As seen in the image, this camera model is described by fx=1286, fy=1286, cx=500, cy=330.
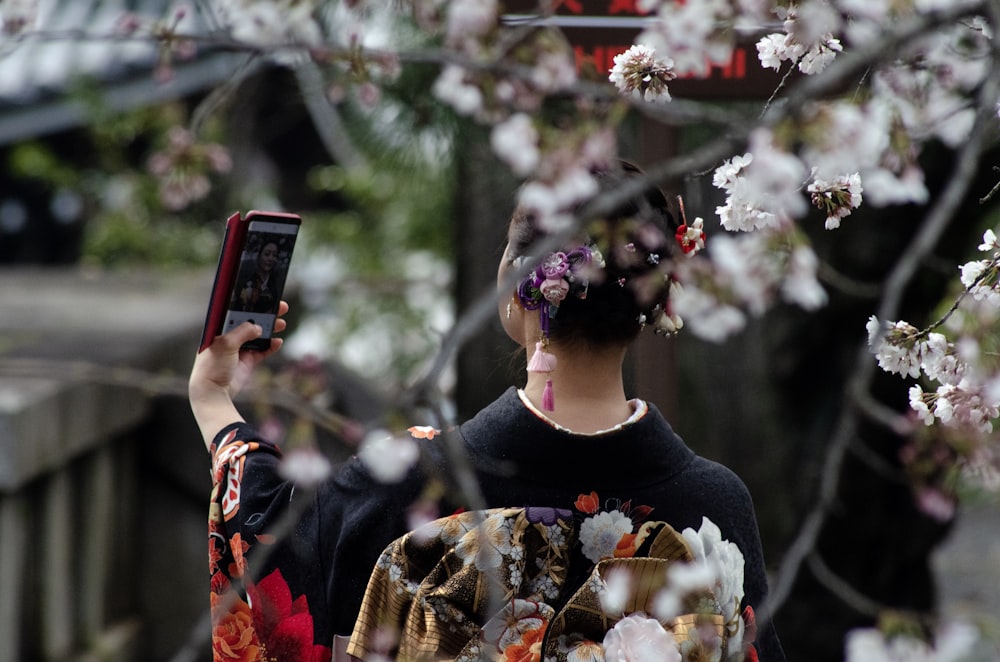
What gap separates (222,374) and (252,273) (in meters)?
0.18

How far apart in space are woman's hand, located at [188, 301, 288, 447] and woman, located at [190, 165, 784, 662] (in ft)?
0.56

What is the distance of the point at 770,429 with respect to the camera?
179 inches

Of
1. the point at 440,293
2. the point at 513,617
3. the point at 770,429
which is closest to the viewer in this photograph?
the point at 513,617

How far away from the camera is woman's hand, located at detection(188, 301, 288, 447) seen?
1935 millimetres

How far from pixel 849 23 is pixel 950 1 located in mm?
276

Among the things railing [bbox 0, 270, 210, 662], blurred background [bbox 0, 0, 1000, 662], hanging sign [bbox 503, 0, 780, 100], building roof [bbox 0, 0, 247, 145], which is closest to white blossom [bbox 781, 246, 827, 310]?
blurred background [bbox 0, 0, 1000, 662]

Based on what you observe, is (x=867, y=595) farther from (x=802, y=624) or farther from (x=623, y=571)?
(x=623, y=571)

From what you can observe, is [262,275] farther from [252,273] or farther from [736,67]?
[736,67]

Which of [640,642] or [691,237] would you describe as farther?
[691,237]

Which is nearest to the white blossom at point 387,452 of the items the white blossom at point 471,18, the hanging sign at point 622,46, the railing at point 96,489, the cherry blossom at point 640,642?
the cherry blossom at point 640,642

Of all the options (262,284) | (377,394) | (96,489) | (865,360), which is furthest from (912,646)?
(377,394)

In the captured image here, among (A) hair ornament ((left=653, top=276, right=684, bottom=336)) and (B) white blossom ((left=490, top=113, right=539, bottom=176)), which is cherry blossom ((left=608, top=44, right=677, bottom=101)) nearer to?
(A) hair ornament ((left=653, top=276, right=684, bottom=336))

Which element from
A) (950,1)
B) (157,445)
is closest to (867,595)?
(157,445)

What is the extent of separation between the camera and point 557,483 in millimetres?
1763
